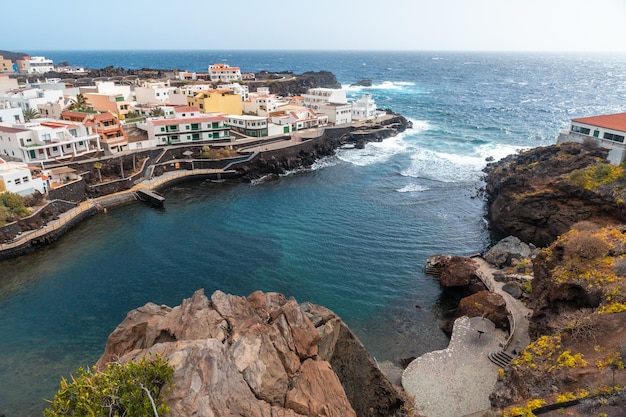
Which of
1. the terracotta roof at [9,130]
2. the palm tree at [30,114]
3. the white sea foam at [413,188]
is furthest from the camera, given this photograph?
the palm tree at [30,114]

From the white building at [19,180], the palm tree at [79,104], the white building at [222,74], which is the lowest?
the white building at [19,180]

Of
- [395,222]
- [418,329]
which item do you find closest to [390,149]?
[395,222]

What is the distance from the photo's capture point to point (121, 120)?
76.2 m

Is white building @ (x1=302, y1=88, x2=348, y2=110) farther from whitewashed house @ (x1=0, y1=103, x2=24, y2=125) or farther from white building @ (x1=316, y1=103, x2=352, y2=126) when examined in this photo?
whitewashed house @ (x1=0, y1=103, x2=24, y2=125)

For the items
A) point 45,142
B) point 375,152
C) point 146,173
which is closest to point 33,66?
point 45,142

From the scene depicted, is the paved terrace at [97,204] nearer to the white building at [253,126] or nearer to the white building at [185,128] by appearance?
the white building at [185,128]

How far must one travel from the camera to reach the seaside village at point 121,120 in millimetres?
57594

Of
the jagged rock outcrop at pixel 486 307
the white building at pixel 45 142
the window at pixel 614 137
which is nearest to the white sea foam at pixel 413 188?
the window at pixel 614 137

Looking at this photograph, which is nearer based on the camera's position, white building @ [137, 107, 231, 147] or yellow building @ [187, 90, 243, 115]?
white building @ [137, 107, 231, 147]

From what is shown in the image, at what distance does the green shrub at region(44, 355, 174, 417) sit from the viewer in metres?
13.4

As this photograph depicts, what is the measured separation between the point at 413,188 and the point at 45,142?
55.8 m

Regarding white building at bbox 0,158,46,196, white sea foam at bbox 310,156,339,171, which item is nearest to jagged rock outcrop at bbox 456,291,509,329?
white sea foam at bbox 310,156,339,171

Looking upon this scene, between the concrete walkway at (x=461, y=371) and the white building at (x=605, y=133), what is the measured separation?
88.6 ft

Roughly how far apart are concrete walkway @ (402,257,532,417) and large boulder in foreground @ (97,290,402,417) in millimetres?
4417
